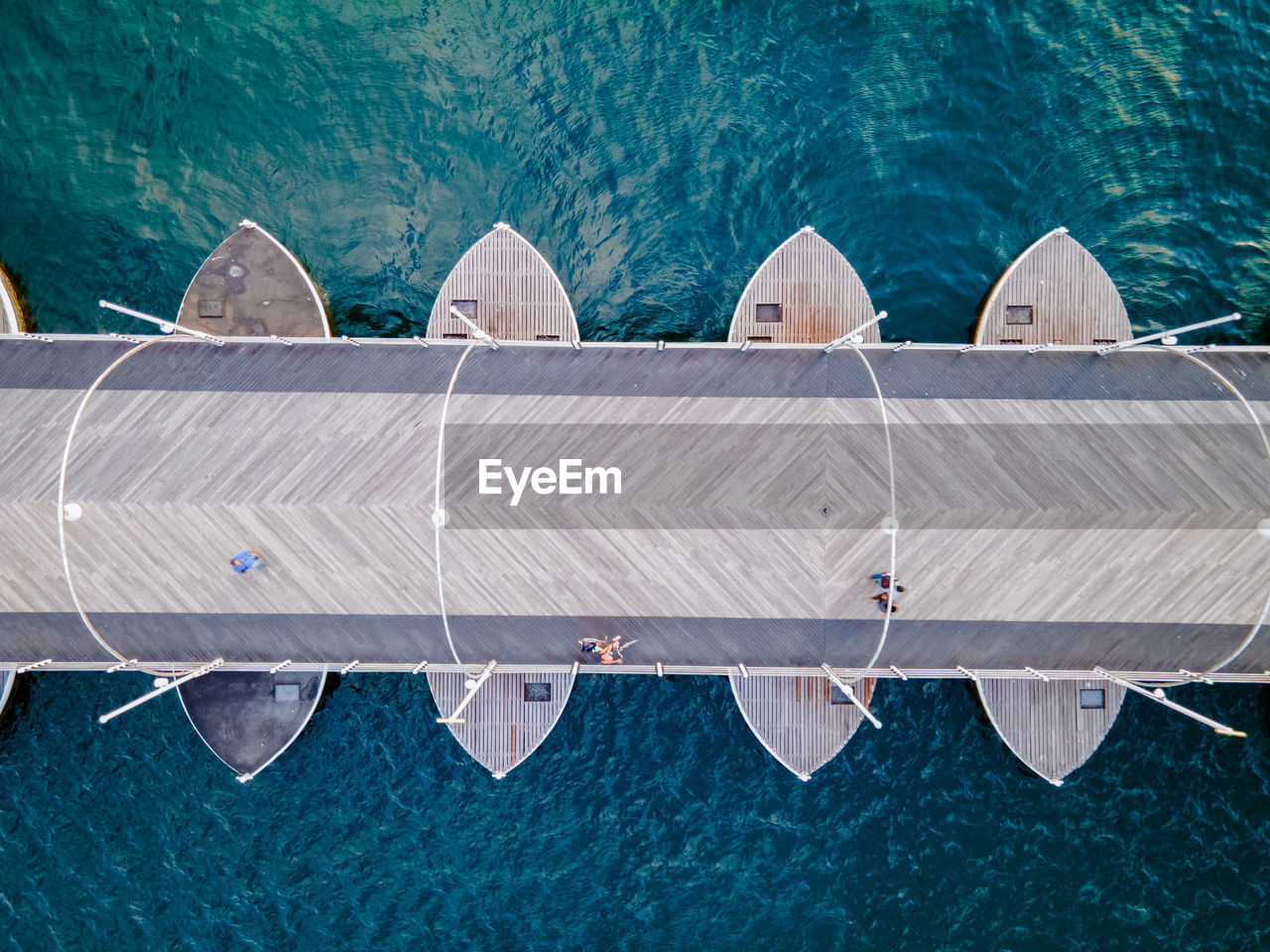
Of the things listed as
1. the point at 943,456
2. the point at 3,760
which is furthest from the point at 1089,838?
the point at 3,760

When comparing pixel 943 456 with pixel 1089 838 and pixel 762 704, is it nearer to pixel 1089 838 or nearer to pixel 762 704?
pixel 762 704

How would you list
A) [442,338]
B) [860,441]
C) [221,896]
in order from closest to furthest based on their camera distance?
[860,441] → [442,338] → [221,896]

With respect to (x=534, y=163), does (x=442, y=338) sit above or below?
below

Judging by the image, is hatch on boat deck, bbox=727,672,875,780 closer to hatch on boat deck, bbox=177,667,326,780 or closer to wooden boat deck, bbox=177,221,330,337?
hatch on boat deck, bbox=177,667,326,780

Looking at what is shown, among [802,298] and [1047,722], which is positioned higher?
[802,298]

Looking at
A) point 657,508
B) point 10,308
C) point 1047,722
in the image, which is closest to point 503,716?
point 657,508

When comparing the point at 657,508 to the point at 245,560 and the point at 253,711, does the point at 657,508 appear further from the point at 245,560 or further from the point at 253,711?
the point at 253,711
